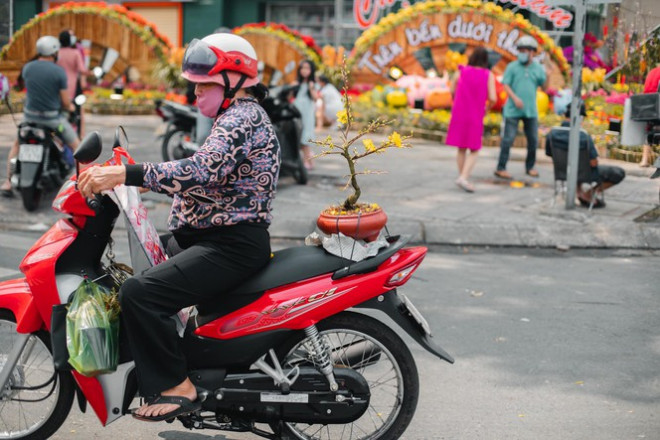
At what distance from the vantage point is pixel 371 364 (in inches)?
161

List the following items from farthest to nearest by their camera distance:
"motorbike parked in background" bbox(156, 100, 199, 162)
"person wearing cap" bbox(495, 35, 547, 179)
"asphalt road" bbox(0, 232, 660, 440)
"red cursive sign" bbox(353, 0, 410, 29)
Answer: "red cursive sign" bbox(353, 0, 410, 29)
"person wearing cap" bbox(495, 35, 547, 179)
"motorbike parked in background" bbox(156, 100, 199, 162)
"asphalt road" bbox(0, 232, 660, 440)

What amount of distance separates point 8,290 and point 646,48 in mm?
8001

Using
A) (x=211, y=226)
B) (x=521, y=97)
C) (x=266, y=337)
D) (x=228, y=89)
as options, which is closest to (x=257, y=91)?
(x=228, y=89)

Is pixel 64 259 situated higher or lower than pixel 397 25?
lower

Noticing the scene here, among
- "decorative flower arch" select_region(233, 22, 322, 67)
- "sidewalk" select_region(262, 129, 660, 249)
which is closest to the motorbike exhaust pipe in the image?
"sidewalk" select_region(262, 129, 660, 249)

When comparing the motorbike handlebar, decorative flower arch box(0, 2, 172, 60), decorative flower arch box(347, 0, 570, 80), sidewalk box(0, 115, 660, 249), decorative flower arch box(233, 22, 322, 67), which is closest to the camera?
the motorbike handlebar

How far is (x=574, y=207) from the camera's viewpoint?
9.57m

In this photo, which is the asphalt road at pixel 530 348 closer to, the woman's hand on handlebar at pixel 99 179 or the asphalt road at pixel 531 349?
the asphalt road at pixel 531 349

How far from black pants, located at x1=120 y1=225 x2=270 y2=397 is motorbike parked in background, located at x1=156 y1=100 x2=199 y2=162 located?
24.8ft

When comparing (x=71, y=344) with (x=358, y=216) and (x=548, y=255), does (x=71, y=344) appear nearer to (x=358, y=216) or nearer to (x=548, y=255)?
(x=358, y=216)

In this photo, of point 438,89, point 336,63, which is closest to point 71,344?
point 438,89

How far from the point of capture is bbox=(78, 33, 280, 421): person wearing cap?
380 cm

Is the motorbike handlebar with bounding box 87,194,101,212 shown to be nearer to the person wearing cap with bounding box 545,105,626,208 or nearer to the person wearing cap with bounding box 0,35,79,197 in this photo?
the person wearing cap with bounding box 0,35,79,197

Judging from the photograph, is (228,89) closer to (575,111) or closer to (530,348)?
(530,348)
